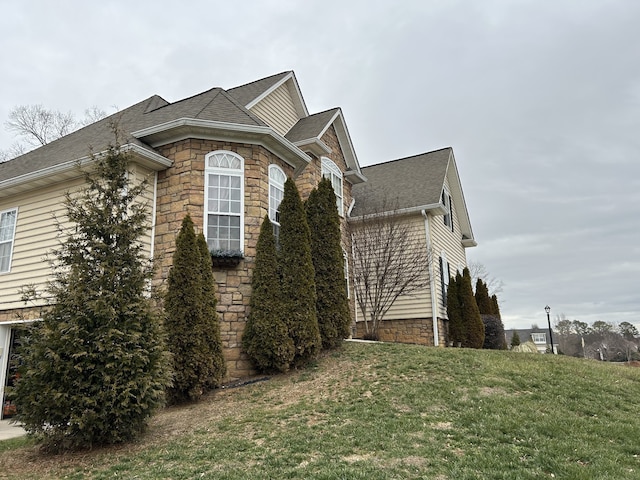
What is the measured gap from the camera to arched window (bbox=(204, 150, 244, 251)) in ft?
30.1

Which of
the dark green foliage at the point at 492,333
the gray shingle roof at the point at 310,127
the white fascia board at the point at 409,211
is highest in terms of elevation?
the gray shingle roof at the point at 310,127

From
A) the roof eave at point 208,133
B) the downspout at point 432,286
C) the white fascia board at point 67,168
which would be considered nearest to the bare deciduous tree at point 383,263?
the downspout at point 432,286

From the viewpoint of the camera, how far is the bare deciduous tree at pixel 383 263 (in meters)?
13.8

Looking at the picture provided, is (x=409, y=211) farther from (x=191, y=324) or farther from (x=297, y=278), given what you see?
(x=191, y=324)

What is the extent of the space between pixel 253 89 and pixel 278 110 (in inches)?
36.6

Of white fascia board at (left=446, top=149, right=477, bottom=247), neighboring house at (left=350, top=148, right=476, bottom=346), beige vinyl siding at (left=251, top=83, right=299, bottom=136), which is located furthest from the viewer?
white fascia board at (left=446, top=149, right=477, bottom=247)

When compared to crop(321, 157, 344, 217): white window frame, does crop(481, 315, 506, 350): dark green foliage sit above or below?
below

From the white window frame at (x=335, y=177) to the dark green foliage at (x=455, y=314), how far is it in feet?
15.3

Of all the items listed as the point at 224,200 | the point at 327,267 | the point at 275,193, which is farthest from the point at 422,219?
the point at 224,200

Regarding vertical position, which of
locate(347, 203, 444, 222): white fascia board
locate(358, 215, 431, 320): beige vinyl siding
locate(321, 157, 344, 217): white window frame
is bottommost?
locate(358, 215, 431, 320): beige vinyl siding

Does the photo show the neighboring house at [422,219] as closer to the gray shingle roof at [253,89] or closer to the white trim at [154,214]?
the gray shingle roof at [253,89]

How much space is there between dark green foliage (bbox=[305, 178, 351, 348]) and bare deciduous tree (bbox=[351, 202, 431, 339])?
3698 millimetres

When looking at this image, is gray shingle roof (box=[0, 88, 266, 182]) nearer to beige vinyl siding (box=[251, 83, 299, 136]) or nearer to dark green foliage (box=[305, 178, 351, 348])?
beige vinyl siding (box=[251, 83, 299, 136])

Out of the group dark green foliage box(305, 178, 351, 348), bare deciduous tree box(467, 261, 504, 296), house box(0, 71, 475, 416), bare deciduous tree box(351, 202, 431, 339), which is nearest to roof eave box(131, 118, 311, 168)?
house box(0, 71, 475, 416)
